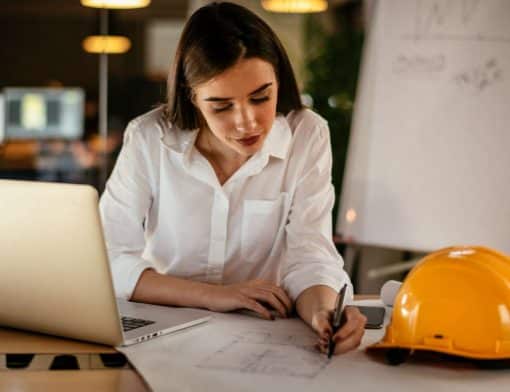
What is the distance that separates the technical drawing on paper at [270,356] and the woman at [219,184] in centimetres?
25

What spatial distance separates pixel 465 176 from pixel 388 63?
0.49m

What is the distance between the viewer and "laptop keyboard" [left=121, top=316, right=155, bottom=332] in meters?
1.60

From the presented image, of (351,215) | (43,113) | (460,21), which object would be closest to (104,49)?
(43,113)

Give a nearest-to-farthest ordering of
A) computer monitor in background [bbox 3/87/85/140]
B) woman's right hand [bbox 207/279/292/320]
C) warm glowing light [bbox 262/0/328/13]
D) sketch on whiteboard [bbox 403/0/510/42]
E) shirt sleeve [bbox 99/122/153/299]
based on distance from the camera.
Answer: woman's right hand [bbox 207/279/292/320] → shirt sleeve [bbox 99/122/153/299] → sketch on whiteboard [bbox 403/0/510/42] → warm glowing light [bbox 262/0/328/13] → computer monitor in background [bbox 3/87/85/140]

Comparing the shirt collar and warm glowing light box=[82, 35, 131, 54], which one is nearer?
the shirt collar

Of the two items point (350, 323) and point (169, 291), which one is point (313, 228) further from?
point (350, 323)

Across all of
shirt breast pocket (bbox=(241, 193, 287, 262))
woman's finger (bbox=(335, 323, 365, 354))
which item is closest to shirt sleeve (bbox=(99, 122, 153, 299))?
shirt breast pocket (bbox=(241, 193, 287, 262))

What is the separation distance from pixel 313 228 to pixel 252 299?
281mm

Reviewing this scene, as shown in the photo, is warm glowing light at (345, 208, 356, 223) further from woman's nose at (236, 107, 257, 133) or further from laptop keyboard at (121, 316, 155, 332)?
laptop keyboard at (121, 316, 155, 332)

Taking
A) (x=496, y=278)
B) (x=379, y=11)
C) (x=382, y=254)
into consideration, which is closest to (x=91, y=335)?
(x=496, y=278)

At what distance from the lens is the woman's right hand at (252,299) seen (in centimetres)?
172

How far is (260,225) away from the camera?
6.57 feet

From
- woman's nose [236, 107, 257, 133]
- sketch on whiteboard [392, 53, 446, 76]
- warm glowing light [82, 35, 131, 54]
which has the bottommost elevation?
warm glowing light [82, 35, 131, 54]

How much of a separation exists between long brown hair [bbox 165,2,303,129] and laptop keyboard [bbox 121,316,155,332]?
0.50 m
